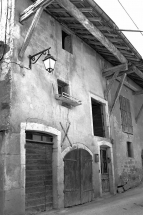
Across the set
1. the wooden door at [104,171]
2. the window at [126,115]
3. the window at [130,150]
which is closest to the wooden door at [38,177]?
the wooden door at [104,171]

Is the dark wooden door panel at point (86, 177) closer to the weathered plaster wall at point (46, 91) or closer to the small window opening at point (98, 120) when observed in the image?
the weathered plaster wall at point (46, 91)

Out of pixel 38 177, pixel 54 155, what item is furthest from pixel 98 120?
pixel 38 177

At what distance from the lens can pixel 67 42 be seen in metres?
8.30

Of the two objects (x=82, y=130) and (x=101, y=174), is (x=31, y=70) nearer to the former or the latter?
(x=82, y=130)

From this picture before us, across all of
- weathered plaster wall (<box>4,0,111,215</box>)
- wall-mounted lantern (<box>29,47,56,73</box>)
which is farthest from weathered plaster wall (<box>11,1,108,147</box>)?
wall-mounted lantern (<box>29,47,56,73</box>)

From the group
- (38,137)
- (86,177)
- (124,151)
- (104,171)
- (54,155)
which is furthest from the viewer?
(124,151)

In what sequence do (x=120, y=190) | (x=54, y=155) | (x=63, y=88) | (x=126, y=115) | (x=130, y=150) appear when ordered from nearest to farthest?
1. (x=54, y=155)
2. (x=63, y=88)
3. (x=120, y=190)
4. (x=130, y=150)
5. (x=126, y=115)

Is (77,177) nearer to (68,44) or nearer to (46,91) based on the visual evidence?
(46,91)

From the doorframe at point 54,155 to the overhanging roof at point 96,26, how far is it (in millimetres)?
3545

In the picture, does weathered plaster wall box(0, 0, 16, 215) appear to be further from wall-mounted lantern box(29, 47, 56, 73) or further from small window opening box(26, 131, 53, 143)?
small window opening box(26, 131, 53, 143)

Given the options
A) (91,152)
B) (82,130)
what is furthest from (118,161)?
(82,130)

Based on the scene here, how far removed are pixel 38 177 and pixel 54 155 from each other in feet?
2.54

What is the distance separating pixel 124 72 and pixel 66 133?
15.0 ft

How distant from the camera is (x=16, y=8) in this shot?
6.17 metres
